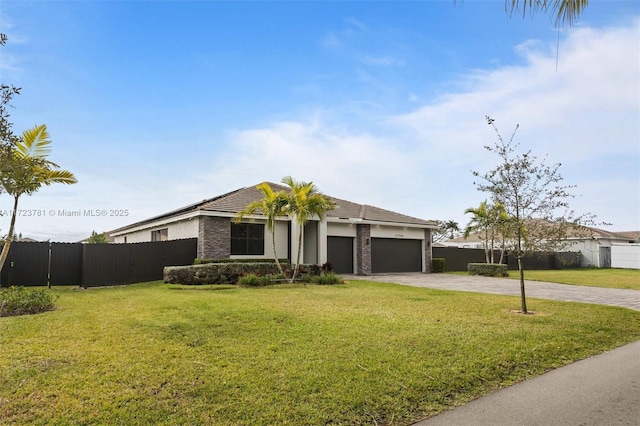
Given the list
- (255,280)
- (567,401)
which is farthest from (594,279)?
(567,401)

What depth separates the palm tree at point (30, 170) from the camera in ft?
17.5

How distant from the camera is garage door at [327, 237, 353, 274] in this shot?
22.3 metres

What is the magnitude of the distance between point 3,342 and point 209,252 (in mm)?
12296

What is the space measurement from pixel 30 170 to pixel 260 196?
620 inches

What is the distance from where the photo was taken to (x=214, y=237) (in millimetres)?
18359

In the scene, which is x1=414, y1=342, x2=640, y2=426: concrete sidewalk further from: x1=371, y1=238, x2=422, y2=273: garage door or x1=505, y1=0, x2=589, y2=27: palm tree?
x1=371, y1=238, x2=422, y2=273: garage door

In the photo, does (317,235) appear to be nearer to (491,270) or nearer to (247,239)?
(247,239)

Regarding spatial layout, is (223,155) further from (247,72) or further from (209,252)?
(247,72)

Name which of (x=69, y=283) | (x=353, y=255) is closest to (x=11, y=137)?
(x=69, y=283)

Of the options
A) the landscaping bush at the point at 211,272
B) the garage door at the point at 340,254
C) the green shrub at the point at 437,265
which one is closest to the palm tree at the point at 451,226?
the green shrub at the point at 437,265

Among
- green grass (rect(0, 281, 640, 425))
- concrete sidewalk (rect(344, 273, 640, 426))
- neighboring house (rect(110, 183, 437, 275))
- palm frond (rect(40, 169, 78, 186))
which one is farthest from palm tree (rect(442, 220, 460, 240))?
concrete sidewalk (rect(344, 273, 640, 426))

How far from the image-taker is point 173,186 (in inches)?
928

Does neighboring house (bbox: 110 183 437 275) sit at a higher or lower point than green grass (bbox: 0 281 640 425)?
higher

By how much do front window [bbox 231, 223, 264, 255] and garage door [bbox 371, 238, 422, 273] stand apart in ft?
24.1
